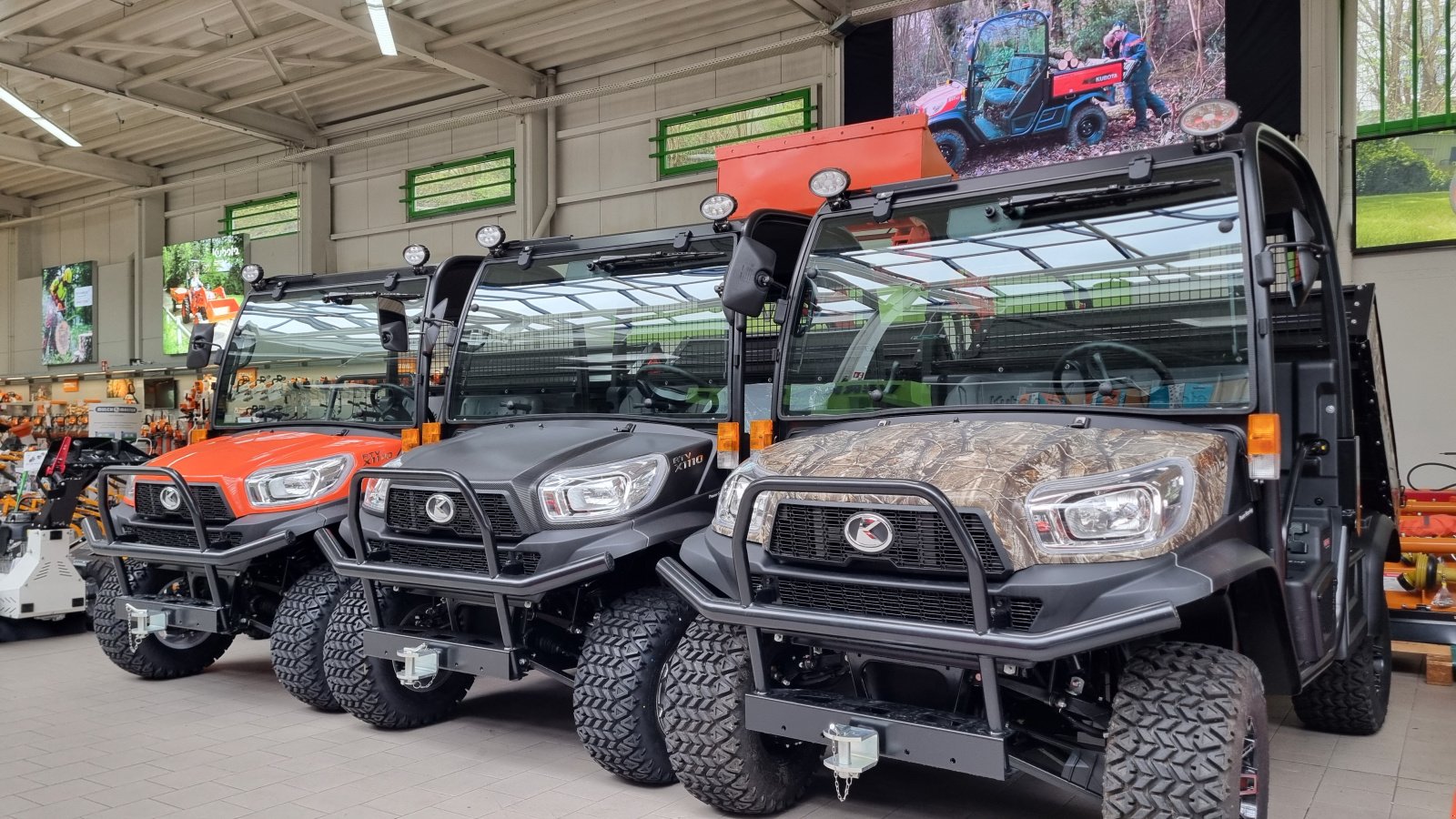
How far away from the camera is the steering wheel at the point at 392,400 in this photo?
18.7ft

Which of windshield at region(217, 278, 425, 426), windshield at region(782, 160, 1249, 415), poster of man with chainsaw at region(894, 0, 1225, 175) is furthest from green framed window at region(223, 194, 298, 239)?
windshield at region(782, 160, 1249, 415)

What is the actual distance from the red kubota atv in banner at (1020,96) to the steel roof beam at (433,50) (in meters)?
5.63

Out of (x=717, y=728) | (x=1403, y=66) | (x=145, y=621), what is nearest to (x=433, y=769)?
(x=717, y=728)

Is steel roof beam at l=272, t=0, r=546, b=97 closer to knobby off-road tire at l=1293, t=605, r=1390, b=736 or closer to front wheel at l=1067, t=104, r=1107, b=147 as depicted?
front wheel at l=1067, t=104, r=1107, b=147

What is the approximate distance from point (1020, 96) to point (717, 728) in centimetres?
798

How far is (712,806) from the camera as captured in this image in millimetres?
3684

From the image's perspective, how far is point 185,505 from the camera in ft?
17.1

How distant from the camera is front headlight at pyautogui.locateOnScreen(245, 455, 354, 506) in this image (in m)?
5.17

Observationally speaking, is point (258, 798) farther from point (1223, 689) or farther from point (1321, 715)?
point (1321, 715)

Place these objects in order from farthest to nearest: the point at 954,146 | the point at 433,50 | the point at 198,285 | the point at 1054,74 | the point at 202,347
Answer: the point at 198,285
the point at 433,50
the point at 954,146
the point at 1054,74
the point at 202,347

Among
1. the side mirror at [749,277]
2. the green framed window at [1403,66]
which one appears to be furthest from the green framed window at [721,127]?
the side mirror at [749,277]

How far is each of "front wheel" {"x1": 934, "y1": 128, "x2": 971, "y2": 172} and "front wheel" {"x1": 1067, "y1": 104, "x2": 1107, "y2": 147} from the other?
3.15 ft

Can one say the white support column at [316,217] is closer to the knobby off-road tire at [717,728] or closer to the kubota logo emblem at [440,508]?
the kubota logo emblem at [440,508]

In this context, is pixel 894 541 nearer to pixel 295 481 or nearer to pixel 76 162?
pixel 295 481
